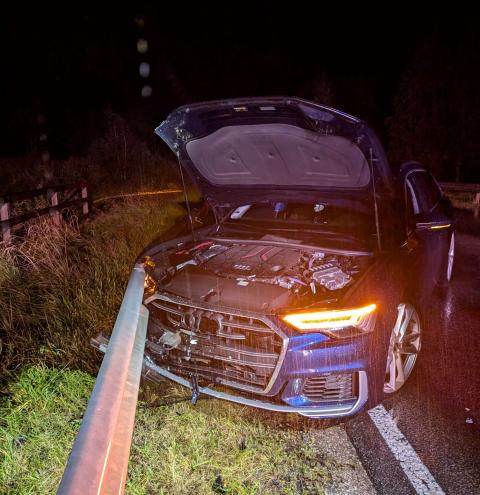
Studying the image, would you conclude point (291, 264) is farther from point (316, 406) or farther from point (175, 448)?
point (175, 448)

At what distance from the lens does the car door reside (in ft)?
11.8

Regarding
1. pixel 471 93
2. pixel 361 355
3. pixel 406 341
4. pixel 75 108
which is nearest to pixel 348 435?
pixel 361 355

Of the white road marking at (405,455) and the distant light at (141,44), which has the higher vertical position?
the distant light at (141,44)

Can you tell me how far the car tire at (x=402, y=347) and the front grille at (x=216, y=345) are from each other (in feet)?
2.99

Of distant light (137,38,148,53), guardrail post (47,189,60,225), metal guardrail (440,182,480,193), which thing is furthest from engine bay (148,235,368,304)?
distant light (137,38,148,53)

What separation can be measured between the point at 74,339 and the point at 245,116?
7.55 ft

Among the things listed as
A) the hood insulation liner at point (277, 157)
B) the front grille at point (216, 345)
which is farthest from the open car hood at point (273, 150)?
the front grille at point (216, 345)

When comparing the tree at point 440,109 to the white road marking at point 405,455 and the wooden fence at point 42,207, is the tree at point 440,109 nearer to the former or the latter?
the wooden fence at point 42,207

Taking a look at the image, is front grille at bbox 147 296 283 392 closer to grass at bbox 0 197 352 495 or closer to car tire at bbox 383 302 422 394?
grass at bbox 0 197 352 495

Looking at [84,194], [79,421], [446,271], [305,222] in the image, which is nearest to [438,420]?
[305,222]

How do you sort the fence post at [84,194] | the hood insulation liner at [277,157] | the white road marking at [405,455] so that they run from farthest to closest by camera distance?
the fence post at [84,194]
the hood insulation liner at [277,157]
the white road marking at [405,455]

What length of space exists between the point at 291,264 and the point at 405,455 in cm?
149

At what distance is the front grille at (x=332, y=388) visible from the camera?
8.27ft

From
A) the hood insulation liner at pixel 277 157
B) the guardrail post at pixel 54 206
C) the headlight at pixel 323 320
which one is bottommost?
the guardrail post at pixel 54 206
